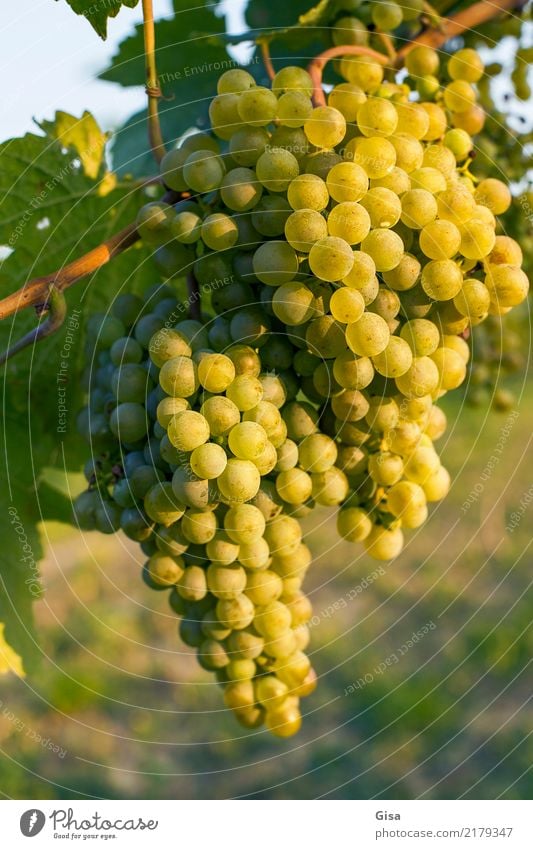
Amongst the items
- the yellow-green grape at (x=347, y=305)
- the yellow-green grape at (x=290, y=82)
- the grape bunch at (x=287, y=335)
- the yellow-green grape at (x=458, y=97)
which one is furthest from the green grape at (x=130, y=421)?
the yellow-green grape at (x=458, y=97)

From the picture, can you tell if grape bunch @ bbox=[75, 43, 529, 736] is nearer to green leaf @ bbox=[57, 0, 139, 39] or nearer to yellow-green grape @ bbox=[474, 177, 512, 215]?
yellow-green grape @ bbox=[474, 177, 512, 215]

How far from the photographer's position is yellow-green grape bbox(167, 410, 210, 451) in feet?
2.12

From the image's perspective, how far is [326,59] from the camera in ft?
2.51

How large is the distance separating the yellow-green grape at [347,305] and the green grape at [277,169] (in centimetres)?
10

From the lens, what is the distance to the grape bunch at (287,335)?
66cm

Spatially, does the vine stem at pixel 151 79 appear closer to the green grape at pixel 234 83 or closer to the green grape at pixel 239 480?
the green grape at pixel 234 83

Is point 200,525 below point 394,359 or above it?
below

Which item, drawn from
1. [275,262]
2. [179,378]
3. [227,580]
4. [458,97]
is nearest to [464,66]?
[458,97]

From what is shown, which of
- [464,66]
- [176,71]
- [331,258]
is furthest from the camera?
[176,71]

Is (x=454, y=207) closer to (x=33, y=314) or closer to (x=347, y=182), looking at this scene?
(x=347, y=182)

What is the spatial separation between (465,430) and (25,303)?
135 inches

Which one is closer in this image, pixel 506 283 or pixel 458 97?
pixel 506 283

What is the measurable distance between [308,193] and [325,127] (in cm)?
7
